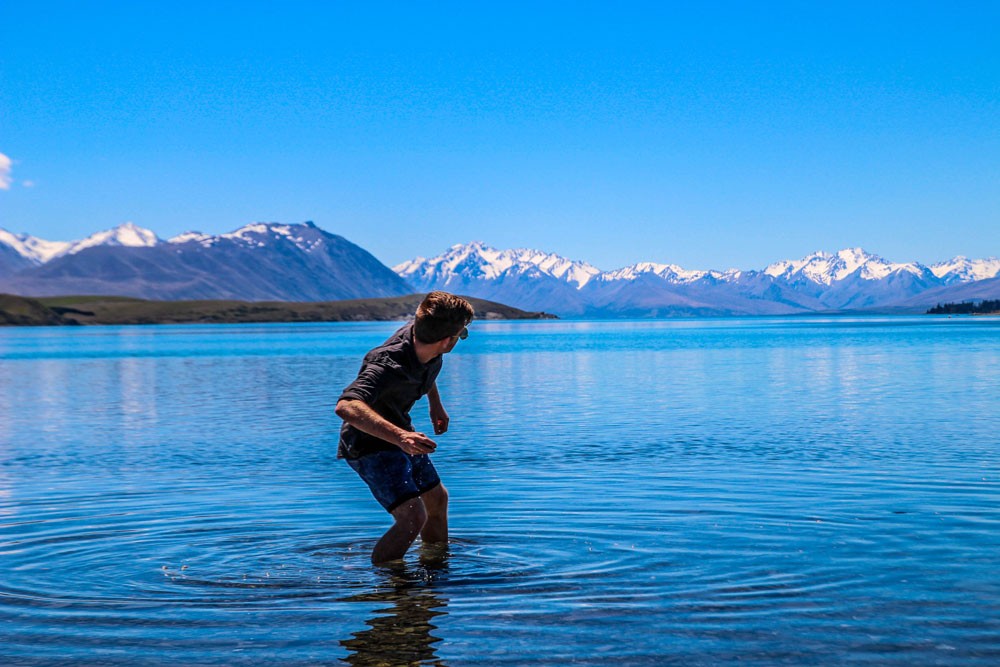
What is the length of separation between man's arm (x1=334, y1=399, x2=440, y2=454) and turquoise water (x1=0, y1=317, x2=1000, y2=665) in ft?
5.61

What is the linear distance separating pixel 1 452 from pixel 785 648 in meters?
23.3

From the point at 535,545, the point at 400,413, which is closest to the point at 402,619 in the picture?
the point at 400,413

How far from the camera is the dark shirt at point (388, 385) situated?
989 centimetres

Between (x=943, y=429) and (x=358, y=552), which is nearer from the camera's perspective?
(x=358, y=552)

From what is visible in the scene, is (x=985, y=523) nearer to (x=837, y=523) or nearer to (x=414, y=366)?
(x=837, y=523)

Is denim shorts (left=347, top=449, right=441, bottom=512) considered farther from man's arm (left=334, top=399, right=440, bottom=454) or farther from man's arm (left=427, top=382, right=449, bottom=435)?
man's arm (left=334, top=399, right=440, bottom=454)

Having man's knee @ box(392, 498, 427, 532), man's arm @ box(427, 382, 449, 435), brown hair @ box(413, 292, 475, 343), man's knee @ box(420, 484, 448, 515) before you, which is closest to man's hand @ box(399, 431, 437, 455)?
brown hair @ box(413, 292, 475, 343)

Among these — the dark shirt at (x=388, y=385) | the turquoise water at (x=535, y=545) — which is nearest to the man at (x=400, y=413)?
the dark shirt at (x=388, y=385)

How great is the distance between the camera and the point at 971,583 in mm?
10734

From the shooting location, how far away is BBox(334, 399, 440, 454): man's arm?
9367 mm

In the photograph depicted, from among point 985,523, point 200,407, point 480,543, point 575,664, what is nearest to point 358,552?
point 480,543

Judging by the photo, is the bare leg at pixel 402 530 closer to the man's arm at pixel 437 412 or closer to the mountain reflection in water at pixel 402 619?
the mountain reflection in water at pixel 402 619

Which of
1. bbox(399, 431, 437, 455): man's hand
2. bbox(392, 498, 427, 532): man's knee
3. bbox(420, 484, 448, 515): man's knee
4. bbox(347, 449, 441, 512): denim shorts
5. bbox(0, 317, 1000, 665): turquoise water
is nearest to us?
bbox(0, 317, 1000, 665): turquoise water

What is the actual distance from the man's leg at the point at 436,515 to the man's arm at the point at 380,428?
2.17 metres
